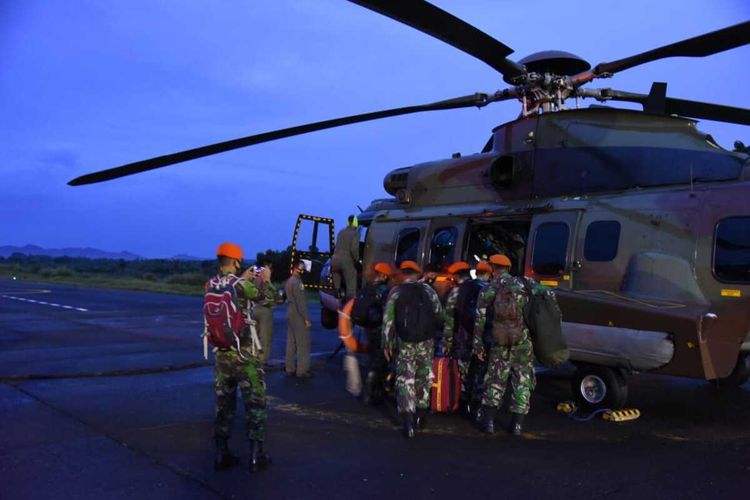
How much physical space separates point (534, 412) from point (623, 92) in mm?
4489

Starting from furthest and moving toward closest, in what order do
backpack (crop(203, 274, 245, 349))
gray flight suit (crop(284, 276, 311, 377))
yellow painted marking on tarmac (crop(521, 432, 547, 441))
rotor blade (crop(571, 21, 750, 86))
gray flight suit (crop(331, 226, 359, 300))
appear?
gray flight suit (crop(331, 226, 359, 300)) → gray flight suit (crop(284, 276, 311, 377)) → yellow painted marking on tarmac (crop(521, 432, 547, 441)) → rotor blade (crop(571, 21, 750, 86)) → backpack (crop(203, 274, 245, 349))

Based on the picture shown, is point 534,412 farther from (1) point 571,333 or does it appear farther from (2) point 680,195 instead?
(2) point 680,195

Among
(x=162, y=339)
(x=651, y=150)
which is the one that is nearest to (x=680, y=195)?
(x=651, y=150)

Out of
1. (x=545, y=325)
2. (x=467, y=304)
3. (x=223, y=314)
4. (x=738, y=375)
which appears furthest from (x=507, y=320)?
(x=738, y=375)

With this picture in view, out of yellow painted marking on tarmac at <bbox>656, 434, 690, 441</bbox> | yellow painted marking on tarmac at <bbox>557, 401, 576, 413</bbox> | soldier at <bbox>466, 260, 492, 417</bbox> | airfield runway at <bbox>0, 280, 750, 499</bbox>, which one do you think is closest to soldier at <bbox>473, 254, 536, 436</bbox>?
airfield runway at <bbox>0, 280, 750, 499</bbox>

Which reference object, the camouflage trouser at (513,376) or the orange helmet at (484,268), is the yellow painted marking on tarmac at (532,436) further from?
the orange helmet at (484,268)

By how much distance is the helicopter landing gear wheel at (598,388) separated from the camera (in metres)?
6.42

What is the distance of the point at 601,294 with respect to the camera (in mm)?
6512

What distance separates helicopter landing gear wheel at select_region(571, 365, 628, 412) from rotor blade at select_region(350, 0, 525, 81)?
3.58 metres

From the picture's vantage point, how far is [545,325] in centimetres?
568

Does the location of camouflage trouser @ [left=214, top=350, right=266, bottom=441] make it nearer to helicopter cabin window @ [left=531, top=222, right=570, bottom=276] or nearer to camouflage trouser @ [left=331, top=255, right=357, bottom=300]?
helicopter cabin window @ [left=531, top=222, right=570, bottom=276]

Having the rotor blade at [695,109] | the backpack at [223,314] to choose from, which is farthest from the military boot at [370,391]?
the rotor blade at [695,109]

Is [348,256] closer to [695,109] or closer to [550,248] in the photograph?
[550,248]

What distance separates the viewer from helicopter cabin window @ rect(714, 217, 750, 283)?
586cm
